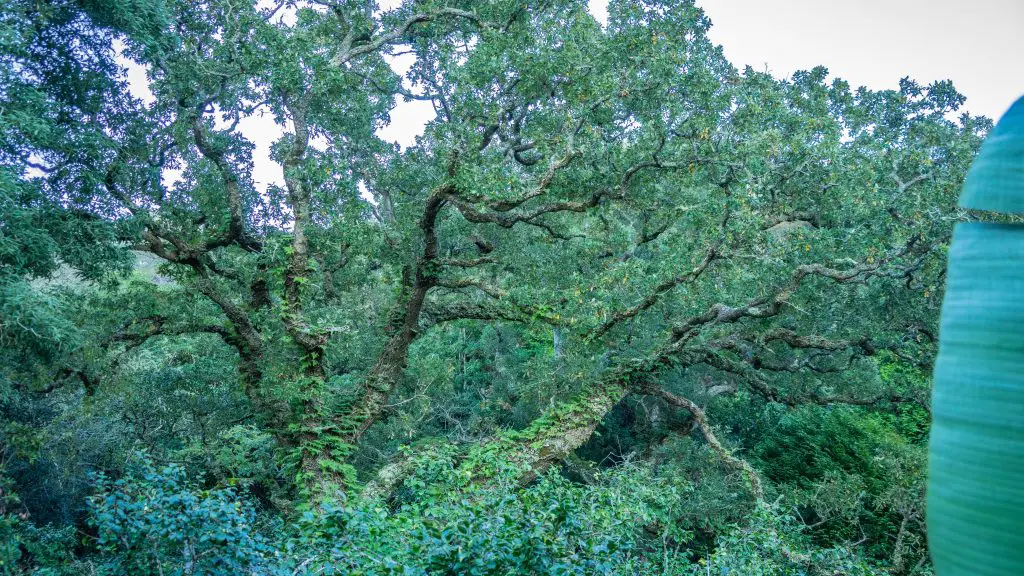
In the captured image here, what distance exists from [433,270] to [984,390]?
942 cm

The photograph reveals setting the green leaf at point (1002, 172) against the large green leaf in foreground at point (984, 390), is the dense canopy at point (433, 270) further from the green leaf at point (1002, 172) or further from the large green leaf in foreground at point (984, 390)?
the green leaf at point (1002, 172)

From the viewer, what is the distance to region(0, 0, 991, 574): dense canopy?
A: 6.23 meters

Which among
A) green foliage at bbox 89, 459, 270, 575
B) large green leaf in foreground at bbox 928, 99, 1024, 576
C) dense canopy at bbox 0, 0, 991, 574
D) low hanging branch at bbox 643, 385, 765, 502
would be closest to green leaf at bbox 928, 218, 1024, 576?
large green leaf in foreground at bbox 928, 99, 1024, 576

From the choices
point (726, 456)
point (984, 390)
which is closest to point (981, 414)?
point (984, 390)

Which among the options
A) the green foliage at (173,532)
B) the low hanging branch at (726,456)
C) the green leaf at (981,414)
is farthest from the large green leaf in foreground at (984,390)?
the low hanging branch at (726,456)

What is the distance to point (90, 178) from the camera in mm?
7172

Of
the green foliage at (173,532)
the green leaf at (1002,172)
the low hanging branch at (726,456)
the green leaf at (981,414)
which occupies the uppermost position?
the green leaf at (1002,172)

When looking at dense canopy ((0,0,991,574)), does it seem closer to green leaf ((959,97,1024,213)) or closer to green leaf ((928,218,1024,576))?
green leaf ((928,218,1024,576))

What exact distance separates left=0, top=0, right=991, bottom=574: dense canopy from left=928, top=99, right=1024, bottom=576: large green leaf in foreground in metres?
3.77

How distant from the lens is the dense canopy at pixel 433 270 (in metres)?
6.23

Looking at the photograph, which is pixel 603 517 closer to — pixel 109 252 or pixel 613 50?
pixel 109 252

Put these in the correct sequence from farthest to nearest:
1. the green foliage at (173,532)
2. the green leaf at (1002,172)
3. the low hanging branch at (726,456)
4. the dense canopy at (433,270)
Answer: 1. the low hanging branch at (726,456)
2. the dense canopy at (433,270)
3. the green foliage at (173,532)
4. the green leaf at (1002,172)

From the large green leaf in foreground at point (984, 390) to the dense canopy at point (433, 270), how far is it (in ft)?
12.4

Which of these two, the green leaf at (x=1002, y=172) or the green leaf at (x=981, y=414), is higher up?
the green leaf at (x=1002, y=172)
